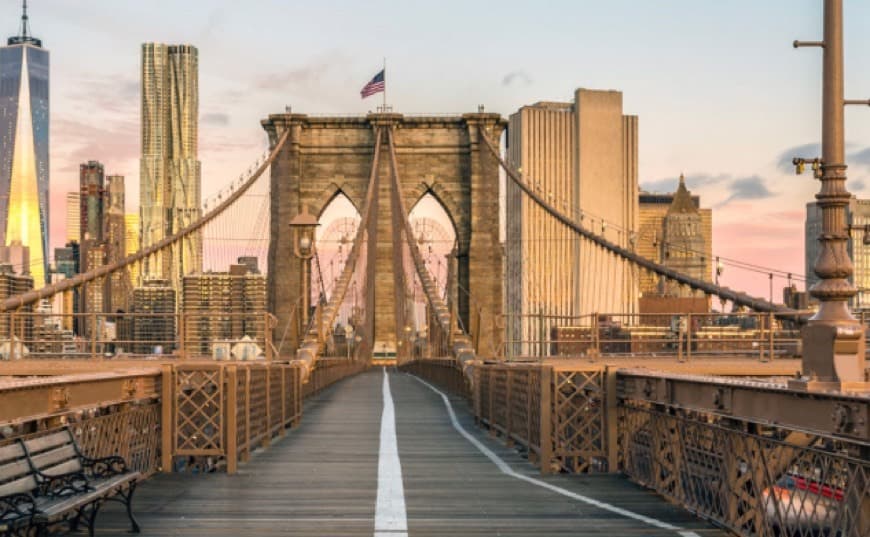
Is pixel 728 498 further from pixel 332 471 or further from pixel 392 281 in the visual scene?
pixel 392 281

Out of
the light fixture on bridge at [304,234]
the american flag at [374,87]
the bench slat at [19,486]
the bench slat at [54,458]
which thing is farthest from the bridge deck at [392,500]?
the american flag at [374,87]

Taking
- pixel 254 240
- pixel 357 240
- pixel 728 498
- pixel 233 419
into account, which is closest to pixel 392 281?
pixel 254 240

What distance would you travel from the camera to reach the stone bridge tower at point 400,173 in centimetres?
7712

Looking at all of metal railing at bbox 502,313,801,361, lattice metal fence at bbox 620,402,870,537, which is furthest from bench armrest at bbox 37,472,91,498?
metal railing at bbox 502,313,801,361

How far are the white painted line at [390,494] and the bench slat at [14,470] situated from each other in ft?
9.49

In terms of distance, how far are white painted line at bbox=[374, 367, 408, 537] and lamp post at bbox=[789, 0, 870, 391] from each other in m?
3.63

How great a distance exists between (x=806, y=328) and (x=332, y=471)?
6.86 metres

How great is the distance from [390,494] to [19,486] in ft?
15.8

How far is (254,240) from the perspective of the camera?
79062 mm

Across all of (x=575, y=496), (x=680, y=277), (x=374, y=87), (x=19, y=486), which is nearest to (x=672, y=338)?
(x=680, y=277)

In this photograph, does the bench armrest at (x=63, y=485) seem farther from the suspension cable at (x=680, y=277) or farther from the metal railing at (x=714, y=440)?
the suspension cable at (x=680, y=277)

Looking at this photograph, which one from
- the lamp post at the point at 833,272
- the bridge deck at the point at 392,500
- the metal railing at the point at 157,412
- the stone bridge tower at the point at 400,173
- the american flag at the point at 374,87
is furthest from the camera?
the stone bridge tower at the point at 400,173

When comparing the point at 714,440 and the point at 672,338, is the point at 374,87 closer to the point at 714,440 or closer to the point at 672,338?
the point at 672,338

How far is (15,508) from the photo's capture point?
8.61 m
